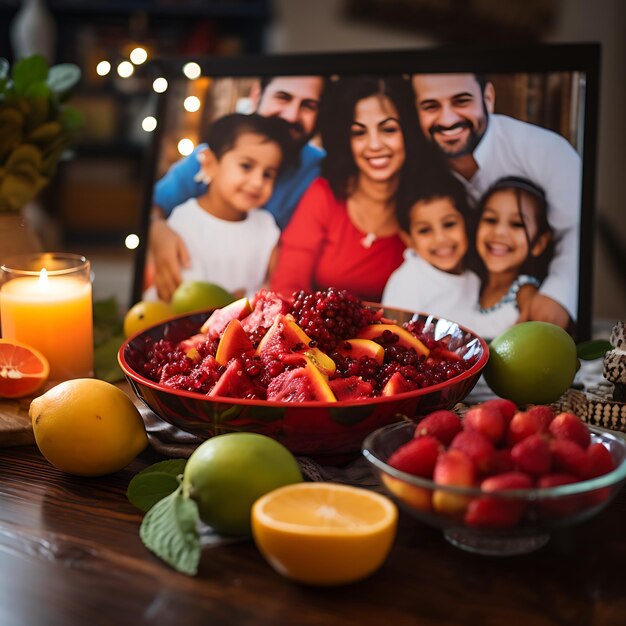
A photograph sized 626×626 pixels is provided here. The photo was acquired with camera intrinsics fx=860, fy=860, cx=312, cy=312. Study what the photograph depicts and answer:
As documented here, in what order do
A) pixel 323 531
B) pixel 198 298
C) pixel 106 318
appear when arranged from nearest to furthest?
pixel 323 531, pixel 198 298, pixel 106 318

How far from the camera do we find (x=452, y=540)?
0.98 metres

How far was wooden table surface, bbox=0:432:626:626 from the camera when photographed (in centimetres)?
85

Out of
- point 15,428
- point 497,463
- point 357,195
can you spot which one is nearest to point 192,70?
point 357,195

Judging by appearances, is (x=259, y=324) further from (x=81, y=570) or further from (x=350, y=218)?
(x=350, y=218)

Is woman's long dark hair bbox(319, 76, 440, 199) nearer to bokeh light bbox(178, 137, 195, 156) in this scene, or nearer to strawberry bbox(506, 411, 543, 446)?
bokeh light bbox(178, 137, 195, 156)

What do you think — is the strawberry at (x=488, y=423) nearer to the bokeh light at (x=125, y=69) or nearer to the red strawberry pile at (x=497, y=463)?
the red strawberry pile at (x=497, y=463)

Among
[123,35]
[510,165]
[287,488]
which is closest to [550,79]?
[510,165]

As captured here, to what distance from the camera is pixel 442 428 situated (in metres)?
0.96

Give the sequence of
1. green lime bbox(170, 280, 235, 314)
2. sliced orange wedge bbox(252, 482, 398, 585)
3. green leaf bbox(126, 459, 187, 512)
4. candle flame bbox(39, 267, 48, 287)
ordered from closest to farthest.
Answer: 1. sliced orange wedge bbox(252, 482, 398, 585)
2. green leaf bbox(126, 459, 187, 512)
3. candle flame bbox(39, 267, 48, 287)
4. green lime bbox(170, 280, 235, 314)

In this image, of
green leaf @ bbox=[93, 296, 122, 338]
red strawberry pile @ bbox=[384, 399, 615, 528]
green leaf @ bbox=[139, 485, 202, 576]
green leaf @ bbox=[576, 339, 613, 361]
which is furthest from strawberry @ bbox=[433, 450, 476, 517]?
green leaf @ bbox=[93, 296, 122, 338]

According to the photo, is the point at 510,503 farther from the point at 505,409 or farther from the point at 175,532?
the point at 175,532

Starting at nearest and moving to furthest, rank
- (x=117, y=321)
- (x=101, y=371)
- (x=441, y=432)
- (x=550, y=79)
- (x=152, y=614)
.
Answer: (x=152, y=614) → (x=441, y=432) → (x=101, y=371) → (x=550, y=79) → (x=117, y=321)

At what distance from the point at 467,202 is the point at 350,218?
0.24m

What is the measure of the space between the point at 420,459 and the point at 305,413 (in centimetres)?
19
